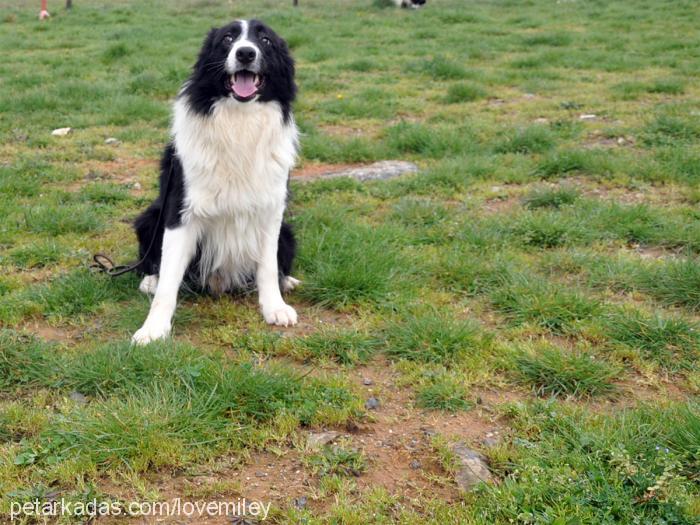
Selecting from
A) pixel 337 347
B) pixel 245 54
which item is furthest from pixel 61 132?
pixel 337 347

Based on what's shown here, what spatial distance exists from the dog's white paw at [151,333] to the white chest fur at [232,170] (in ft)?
A: 1.72

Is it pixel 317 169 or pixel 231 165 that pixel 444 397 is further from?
pixel 317 169

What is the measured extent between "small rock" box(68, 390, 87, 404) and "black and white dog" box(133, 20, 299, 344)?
0.51 metres

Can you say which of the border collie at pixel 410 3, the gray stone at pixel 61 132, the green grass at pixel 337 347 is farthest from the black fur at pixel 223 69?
the border collie at pixel 410 3

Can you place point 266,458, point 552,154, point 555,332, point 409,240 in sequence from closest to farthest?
point 266,458, point 555,332, point 409,240, point 552,154

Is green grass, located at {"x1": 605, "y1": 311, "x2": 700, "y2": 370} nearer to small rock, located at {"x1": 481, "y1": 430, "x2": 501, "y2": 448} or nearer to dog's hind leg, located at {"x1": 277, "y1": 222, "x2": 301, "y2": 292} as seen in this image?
small rock, located at {"x1": 481, "y1": 430, "x2": 501, "y2": 448}

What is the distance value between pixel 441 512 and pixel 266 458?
69 cm

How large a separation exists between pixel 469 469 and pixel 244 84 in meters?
2.18

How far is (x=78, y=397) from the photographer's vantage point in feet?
9.45

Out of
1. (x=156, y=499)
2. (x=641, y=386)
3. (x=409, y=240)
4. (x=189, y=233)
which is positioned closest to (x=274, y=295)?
(x=189, y=233)

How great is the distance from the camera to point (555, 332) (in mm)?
3510

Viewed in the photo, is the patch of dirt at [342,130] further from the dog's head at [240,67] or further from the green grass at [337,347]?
the green grass at [337,347]

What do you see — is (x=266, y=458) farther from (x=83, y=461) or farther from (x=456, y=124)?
(x=456, y=124)

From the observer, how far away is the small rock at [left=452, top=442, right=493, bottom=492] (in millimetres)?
2434
